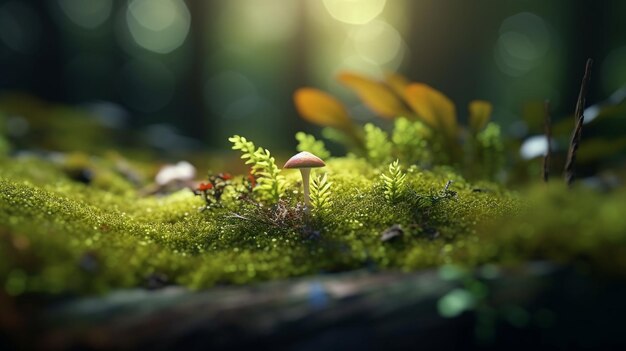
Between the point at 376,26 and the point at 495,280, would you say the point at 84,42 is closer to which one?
the point at 376,26

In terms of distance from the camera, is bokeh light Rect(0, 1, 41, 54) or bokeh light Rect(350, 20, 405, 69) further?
bokeh light Rect(350, 20, 405, 69)

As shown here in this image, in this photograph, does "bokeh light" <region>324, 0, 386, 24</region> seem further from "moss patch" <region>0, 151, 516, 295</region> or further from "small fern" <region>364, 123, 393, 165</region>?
"moss patch" <region>0, 151, 516, 295</region>

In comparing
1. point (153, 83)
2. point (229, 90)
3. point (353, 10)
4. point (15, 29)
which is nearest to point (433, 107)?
point (15, 29)

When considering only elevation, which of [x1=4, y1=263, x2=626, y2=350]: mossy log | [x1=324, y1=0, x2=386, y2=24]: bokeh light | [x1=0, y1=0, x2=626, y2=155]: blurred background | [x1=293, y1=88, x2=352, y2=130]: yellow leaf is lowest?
[x1=4, y1=263, x2=626, y2=350]: mossy log

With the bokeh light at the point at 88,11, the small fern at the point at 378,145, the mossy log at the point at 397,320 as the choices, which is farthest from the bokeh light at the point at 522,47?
the mossy log at the point at 397,320

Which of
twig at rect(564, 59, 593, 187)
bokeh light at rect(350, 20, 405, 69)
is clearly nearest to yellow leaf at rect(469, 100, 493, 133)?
twig at rect(564, 59, 593, 187)

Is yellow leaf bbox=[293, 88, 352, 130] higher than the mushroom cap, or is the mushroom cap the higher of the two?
yellow leaf bbox=[293, 88, 352, 130]

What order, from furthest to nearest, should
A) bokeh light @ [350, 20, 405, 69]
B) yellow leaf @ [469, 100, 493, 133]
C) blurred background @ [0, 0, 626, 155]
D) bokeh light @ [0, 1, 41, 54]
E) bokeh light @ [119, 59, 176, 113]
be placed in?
bokeh light @ [350, 20, 405, 69], bokeh light @ [119, 59, 176, 113], bokeh light @ [0, 1, 41, 54], blurred background @ [0, 0, 626, 155], yellow leaf @ [469, 100, 493, 133]

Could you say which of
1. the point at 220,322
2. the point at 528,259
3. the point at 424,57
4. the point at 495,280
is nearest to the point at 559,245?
the point at 528,259
